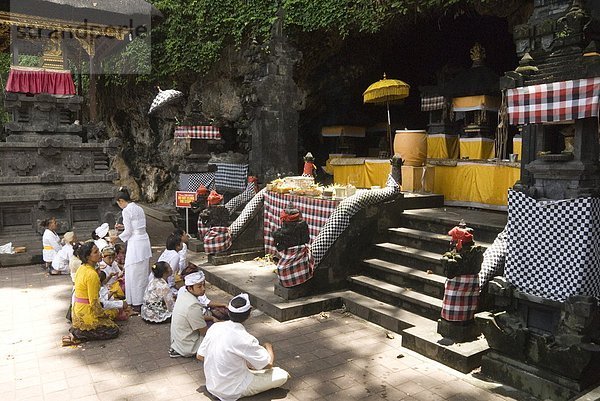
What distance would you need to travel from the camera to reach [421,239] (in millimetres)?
7891

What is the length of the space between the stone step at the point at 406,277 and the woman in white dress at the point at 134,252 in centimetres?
396

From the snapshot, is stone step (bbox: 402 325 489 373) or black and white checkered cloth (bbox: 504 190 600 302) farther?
stone step (bbox: 402 325 489 373)

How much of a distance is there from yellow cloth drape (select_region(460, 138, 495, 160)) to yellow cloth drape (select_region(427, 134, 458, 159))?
0.88m

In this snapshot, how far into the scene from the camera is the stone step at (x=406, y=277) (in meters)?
6.82

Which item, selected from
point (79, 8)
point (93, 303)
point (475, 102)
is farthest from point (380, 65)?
point (93, 303)

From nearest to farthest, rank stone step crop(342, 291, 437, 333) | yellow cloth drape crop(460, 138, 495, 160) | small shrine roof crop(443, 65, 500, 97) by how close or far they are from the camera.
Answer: stone step crop(342, 291, 437, 333) < yellow cloth drape crop(460, 138, 495, 160) < small shrine roof crop(443, 65, 500, 97)

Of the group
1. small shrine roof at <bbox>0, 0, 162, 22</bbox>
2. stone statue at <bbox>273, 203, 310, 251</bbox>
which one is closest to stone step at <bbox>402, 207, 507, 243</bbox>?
stone statue at <bbox>273, 203, 310, 251</bbox>

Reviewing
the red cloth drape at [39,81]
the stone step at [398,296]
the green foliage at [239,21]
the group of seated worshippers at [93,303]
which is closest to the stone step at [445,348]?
the stone step at [398,296]

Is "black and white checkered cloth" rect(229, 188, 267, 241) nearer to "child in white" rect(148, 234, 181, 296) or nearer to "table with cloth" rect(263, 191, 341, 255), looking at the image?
"table with cloth" rect(263, 191, 341, 255)

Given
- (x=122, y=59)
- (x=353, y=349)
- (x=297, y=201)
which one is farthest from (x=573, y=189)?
(x=122, y=59)

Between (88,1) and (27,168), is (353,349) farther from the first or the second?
(88,1)

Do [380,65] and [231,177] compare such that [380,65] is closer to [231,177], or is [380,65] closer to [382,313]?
[231,177]

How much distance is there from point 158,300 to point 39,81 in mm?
10035

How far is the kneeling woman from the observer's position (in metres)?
6.19
